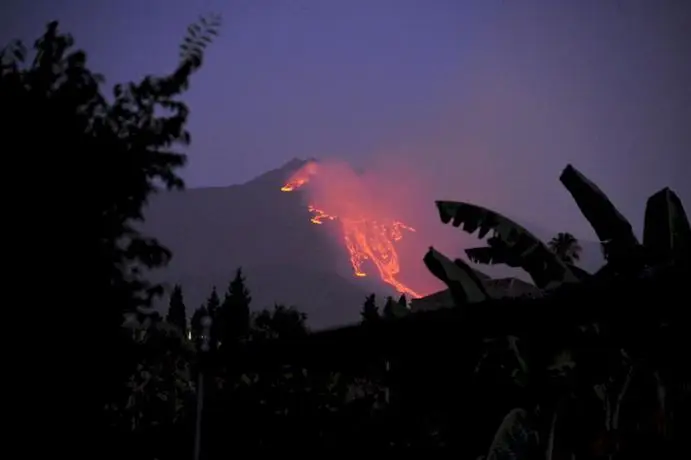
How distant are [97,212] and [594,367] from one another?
395 cm

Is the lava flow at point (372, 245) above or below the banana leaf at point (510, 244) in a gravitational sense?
above

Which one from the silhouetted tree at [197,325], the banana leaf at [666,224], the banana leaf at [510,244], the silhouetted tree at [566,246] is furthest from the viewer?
the silhouetted tree at [566,246]

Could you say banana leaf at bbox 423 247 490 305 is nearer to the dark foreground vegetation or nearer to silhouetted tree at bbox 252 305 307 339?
the dark foreground vegetation

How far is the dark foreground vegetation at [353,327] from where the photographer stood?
3410mm

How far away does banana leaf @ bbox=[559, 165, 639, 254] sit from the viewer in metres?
5.95

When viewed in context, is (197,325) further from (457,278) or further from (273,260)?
(273,260)

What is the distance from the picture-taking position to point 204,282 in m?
161

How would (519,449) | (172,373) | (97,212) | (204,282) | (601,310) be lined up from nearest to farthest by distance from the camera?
(601,310) < (97,212) < (519,449) < (172,373) < (204,282)

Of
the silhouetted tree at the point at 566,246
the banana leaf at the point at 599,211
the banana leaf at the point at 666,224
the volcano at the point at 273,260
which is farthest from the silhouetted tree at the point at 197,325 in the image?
the volcano at the point at 273,260

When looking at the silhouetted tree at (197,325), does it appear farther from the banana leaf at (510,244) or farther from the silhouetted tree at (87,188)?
the silhouetted tree at (87,188)

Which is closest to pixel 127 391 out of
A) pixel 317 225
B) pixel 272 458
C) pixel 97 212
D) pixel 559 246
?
pixel 97 212

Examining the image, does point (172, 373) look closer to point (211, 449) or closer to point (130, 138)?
point (211, 449)

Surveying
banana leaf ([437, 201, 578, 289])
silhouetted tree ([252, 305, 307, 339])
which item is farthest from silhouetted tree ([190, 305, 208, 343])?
banana leaf ([437, 201, 578, 289])

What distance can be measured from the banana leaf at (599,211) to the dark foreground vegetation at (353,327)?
0.02 meters
